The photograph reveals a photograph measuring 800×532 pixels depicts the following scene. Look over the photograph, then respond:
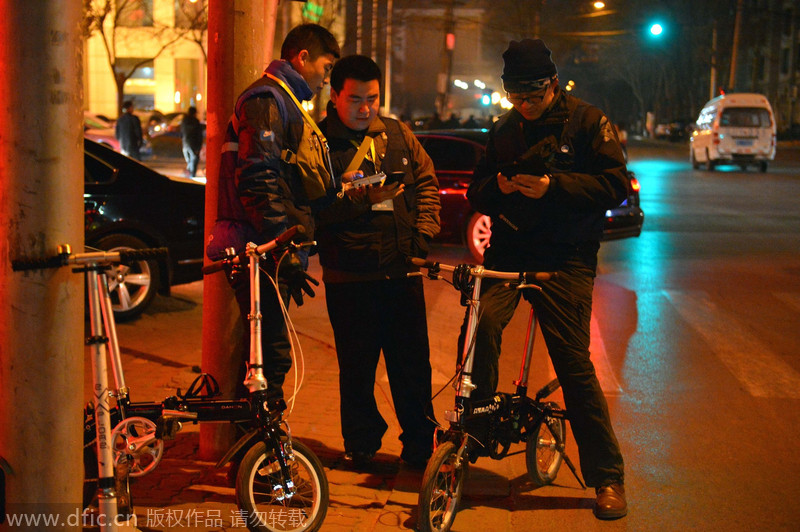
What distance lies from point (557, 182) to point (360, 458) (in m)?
1.77

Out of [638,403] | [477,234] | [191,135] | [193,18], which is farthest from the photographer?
[193,18]

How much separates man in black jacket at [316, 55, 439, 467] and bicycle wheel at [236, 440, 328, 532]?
3.01 feet

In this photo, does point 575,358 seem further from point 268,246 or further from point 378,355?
point 268,246

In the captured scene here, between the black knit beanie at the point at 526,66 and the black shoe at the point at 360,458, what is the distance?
6.51 feet

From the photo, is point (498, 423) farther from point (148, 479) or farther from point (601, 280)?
point (601, 280)

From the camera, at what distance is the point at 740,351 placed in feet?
25.7

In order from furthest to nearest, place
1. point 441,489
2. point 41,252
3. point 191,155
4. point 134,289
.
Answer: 1. point 191,155
2. point 134,289
3. point 441,489
4. point 41,252

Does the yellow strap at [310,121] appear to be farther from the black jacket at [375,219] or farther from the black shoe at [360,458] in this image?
the black shoe at [360,458]

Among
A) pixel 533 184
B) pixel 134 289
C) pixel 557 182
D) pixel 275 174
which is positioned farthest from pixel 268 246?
pixel 134 289

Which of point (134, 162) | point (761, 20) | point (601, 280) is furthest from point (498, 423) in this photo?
point (761, 20)

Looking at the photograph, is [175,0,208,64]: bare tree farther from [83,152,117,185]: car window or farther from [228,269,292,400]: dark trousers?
[228,269,292,400]: dark trousers

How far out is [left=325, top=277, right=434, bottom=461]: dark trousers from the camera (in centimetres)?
497

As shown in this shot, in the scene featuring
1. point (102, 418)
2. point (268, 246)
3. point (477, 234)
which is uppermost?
point (268, 246)

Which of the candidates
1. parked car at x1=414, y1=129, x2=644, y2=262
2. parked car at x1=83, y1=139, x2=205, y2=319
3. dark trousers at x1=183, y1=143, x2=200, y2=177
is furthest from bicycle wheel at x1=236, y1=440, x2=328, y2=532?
dark trousers at x1=183, y1=143, x2=200, y2=177
